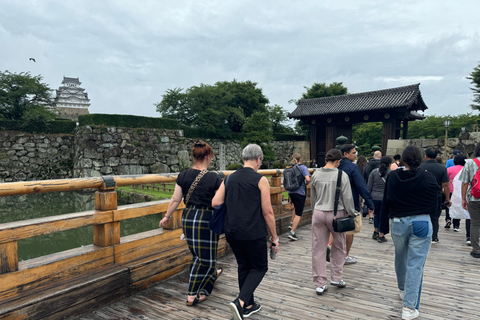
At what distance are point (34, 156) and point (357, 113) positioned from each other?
85.6ft

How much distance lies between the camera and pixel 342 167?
4.17 metres

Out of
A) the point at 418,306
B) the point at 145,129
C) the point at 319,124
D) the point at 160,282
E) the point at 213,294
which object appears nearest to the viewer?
the point at 418,306

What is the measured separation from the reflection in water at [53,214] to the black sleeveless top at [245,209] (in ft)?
33.7

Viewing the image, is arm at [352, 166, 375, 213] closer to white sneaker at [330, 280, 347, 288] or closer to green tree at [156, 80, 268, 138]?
white sneaker at [330, 280, 347, 288]

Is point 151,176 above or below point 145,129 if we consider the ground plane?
below

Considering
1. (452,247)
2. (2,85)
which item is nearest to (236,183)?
(452,247)

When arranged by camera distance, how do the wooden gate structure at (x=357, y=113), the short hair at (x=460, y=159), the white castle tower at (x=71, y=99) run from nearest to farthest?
the short hair at (x=460, y=159) → the wooden gate structure at (x=357, y=113) → the white castle tower at (x=71, y=99)

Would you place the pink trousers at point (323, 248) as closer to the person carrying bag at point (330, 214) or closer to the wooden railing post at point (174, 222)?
the person carrying bag at point (330, 214)

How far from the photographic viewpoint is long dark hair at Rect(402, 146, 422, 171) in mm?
2979

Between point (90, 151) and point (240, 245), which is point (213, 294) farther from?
point (90, 151)

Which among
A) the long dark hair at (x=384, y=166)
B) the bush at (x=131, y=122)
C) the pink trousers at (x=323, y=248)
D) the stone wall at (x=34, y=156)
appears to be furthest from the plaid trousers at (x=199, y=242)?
the stone wall at (x=34, y=156)

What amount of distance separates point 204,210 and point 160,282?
49.9 inches

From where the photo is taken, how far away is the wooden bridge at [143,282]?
8.55 ft

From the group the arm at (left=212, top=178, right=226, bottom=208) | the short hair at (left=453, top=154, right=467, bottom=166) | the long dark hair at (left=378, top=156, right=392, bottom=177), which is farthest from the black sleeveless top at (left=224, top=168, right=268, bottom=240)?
the short hair at (left=453, top=154, right=467, bottom=166)
